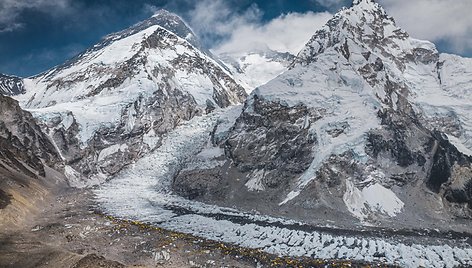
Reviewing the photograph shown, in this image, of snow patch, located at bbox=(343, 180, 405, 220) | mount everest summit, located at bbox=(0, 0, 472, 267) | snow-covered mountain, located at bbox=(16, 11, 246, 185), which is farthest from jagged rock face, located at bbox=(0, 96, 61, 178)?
snow patch, located at bbox=(343, 180, 405, 220)

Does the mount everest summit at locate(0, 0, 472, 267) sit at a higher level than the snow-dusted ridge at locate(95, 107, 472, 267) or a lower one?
higher

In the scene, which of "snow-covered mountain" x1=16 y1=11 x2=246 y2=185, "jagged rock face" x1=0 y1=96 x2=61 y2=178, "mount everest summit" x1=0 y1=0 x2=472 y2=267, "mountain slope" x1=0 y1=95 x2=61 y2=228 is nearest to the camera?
"mountain slope" x1=0 y1=95 x2=61 y2=228

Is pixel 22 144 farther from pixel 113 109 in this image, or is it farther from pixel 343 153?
pixel 343 153

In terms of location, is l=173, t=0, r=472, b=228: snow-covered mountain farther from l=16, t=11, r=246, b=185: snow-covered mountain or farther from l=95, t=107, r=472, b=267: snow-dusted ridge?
l=16, t=11, r=246, b=185: snow-covered mountain

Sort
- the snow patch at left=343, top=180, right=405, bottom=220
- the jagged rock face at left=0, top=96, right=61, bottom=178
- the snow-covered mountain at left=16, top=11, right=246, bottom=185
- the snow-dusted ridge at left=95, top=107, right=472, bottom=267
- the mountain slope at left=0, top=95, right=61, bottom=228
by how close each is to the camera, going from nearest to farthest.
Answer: the snow-dusted ridge at left=95, top=107, right=472, bottom=267, the mountain slope at left=0, top=95, right=61, bottom=228, the snow patch at left=343, top=180, right=405, bottom=220, the jagged rock face at left=0, top=96, right=61, bottom=178, the snow-covered mountain at left=16, top=11, right=246, bottom=185

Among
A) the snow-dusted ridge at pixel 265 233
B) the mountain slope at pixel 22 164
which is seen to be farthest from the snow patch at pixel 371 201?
the mountain slope at pixel 22 164

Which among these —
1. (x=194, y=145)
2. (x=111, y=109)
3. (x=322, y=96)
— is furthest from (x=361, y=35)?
(x=111, y=109)

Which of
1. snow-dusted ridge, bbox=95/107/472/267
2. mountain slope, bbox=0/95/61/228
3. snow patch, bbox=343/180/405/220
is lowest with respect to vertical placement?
snow-dusted ridge, bbox=95/107/472/267

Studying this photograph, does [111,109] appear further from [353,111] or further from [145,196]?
[353,111]

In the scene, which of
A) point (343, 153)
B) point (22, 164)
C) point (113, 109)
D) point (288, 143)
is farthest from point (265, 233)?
point (113, 109)
